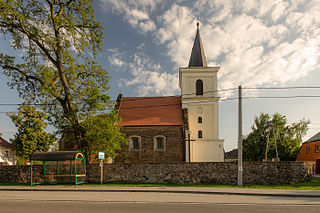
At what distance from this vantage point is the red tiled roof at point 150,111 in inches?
984

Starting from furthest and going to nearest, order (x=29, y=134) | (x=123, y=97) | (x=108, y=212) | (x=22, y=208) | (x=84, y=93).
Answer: (x=123, y=97) < (x=29, y=134) < (x=84, y=93) < (x=22, y=208) < (x=108, y=212)

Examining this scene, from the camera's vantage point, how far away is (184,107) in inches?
1075

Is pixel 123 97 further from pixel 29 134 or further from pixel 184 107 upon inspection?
pixel 29 134

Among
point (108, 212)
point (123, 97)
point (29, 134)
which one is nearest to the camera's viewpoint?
point (108, 212)

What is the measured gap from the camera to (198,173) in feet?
50.7

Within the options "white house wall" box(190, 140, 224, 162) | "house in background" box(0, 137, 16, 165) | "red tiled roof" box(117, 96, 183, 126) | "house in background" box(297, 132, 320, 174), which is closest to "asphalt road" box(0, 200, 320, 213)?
"red tiled roof" box(117, 96, 183, 126)

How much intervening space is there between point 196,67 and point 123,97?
1159 cm

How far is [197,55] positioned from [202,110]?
8.21 m

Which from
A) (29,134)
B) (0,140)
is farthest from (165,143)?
(0,140)

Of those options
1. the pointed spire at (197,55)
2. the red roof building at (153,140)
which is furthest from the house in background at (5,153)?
the pointed spire at (197,55)

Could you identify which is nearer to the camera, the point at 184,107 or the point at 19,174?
the point at 19,174

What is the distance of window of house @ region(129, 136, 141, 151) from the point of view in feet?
80.5

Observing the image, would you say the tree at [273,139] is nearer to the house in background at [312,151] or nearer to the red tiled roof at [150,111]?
the house in background at [312,151]

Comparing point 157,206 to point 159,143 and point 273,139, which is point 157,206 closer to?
point 159,143
